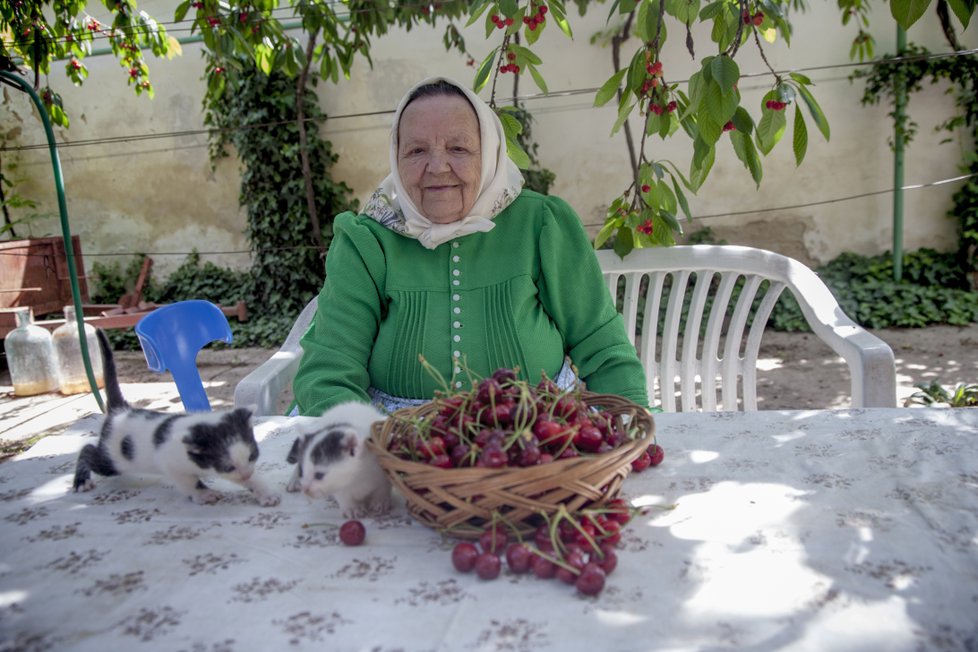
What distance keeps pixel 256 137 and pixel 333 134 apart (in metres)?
0.83

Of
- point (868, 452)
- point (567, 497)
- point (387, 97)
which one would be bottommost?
point (868, 452)

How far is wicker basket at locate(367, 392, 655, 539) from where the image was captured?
1.00 metres

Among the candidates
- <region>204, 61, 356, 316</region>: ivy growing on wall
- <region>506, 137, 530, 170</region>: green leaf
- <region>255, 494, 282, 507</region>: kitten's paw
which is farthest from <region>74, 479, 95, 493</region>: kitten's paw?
<region>204, 61, 356, 316</region>: ivy growing on wall

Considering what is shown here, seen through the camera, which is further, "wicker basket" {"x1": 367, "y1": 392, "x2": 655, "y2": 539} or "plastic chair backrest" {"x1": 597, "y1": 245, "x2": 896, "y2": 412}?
"plastic chair backrest" {"x1": 597, "y1": 245, "x2": 896, "y2": 412}

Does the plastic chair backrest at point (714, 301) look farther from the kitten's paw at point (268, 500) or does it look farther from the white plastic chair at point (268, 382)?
the kitten's paw at point (268, 500)

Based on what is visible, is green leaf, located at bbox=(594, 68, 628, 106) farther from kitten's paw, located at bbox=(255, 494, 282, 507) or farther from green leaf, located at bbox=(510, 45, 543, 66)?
kitten's paw, located at bbox=(255, 494, 282, 507)

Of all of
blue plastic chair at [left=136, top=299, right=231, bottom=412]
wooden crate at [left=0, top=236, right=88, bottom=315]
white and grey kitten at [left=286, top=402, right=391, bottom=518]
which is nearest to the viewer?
white and grey kitten at [left=286, top=402, right=391, bottom=518]

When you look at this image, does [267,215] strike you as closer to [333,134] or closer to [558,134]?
[333,134]

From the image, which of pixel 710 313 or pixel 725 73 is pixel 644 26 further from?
pixel 710 313

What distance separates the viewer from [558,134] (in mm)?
7188

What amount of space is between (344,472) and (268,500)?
8.8 inches

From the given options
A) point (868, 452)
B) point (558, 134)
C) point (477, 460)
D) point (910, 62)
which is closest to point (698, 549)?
point (477, 460)

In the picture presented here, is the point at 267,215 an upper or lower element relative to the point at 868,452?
upper

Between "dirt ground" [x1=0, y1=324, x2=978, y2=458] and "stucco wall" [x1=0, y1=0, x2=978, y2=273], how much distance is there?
1.35 metres
